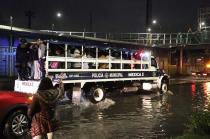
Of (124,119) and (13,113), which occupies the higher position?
(13,113)

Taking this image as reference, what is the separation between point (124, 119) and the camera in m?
13.3

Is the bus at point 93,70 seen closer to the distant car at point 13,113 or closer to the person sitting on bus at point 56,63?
the person sitting on bus at point 56,63

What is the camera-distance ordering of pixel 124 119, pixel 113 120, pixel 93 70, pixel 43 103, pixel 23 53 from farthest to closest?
1. pixel 93 70
2. pixel 23 53
3. pixel 124 119
4. pixel 113 120
5. pixel 43 103

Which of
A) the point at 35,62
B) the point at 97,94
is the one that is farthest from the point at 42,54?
the point at 97,94

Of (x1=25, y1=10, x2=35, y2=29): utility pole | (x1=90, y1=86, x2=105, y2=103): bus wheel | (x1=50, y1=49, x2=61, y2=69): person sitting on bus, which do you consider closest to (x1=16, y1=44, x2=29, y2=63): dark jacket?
(x1=50, y1=49, x2=61, y2=69): person sitting on bus

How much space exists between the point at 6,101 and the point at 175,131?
4.67 metres

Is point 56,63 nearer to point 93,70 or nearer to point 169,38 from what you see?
point 93,70

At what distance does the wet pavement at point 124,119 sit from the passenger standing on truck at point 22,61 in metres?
1.97

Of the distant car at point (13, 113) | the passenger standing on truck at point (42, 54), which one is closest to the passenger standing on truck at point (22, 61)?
the passenger standing on truck at point (42, 54)

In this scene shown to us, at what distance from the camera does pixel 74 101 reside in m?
17.6

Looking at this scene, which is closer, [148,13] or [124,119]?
[124,119]

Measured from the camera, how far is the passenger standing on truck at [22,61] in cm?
1614

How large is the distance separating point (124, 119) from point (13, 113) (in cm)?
464

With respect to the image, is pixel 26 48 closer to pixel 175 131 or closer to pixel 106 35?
pixel 175 131
